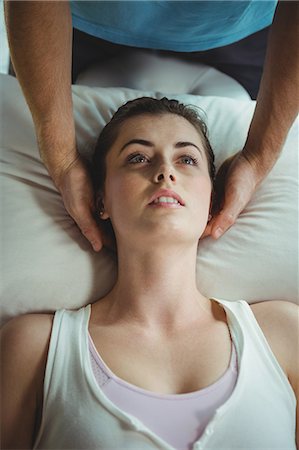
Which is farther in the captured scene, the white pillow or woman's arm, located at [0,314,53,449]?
the white pillow

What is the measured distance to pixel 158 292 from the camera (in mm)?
1072

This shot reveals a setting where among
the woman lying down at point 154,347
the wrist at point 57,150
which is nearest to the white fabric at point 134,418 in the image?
the woman lying down at point 154,347

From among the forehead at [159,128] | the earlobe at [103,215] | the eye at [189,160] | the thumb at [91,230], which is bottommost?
the thumb at [91,230]

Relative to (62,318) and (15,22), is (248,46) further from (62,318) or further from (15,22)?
(62,318)

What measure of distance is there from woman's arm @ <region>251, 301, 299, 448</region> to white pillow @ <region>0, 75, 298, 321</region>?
7 centimetres

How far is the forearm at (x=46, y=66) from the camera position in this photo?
1033 mm

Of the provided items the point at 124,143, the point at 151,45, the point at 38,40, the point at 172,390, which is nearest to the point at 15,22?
the point at 38,40

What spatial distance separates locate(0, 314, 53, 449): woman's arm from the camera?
0.96 meters

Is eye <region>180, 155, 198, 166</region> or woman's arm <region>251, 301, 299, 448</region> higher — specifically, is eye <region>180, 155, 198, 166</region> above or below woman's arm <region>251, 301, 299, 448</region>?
above

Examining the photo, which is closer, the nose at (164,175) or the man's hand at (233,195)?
the nose at (164,175)

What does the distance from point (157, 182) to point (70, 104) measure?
0.30m

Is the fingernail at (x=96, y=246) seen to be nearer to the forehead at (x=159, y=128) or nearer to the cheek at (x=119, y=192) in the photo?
the cheek at (x=119, y=192)

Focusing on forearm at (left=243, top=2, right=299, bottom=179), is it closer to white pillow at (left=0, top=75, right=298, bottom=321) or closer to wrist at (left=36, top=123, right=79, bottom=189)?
white pillow at (left=0, top=75, right=298, bottom=321)

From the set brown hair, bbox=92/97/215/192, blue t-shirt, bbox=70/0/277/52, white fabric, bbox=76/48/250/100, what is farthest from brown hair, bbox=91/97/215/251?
white fabric, bbox=76/48/250/100
